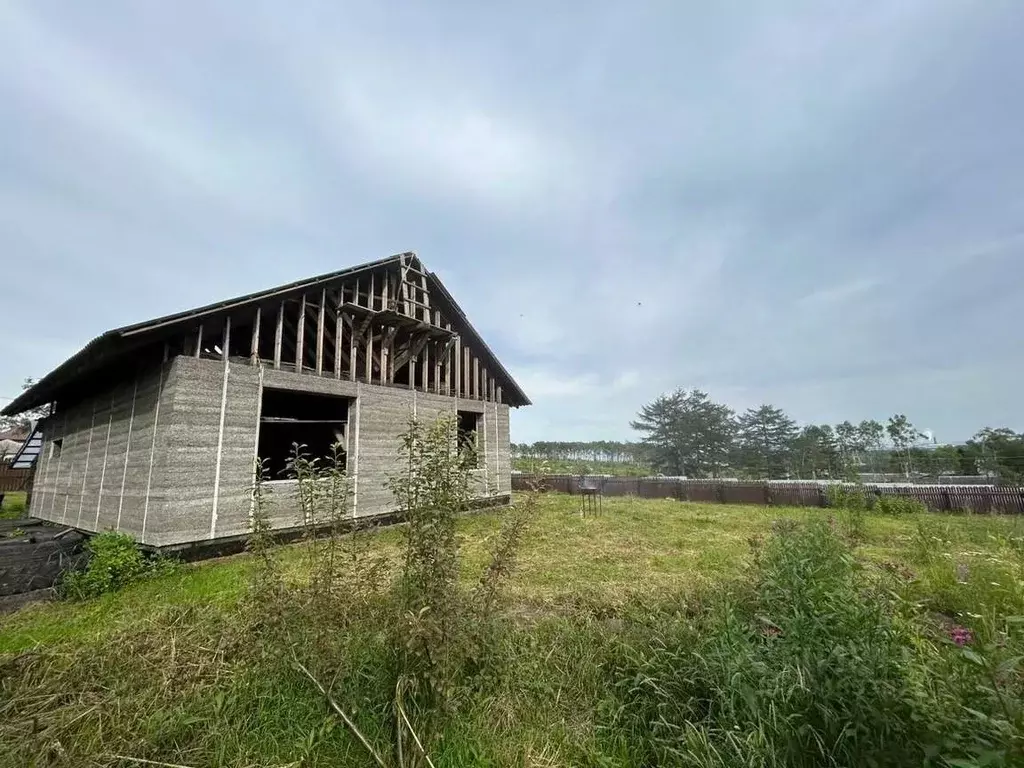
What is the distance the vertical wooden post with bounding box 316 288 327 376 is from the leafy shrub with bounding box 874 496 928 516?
61.7 ft

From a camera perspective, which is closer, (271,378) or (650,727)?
(650,727)

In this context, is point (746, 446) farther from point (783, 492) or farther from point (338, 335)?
point (338, 335)

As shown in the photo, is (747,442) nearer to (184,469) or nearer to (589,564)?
(589,564)

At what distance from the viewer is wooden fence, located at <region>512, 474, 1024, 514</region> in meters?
15.0

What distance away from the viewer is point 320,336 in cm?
930

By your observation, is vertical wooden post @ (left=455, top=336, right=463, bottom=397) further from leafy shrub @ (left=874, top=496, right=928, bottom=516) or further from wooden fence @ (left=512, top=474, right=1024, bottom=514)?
leafy shrub @ (left=874, top=496, right=928, bottom=516)

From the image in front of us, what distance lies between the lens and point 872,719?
2012 mm

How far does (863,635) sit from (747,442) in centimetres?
5056

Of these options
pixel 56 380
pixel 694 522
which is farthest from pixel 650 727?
pixel 56 380

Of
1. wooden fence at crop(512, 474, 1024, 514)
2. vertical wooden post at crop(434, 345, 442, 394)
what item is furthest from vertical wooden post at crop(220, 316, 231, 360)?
wooden fence at crop(512, 474, 1024, 514)

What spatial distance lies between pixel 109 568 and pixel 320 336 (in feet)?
16.7

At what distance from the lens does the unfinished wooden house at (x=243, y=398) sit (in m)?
6.99

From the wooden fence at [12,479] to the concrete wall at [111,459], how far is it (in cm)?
1609

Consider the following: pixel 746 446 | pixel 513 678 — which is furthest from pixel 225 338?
pixel 746 446
